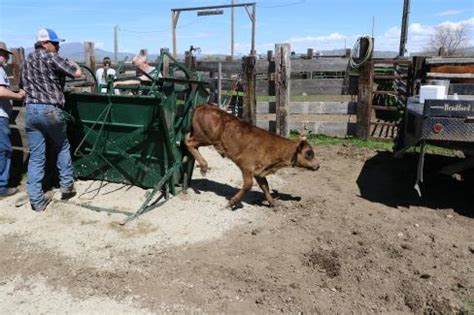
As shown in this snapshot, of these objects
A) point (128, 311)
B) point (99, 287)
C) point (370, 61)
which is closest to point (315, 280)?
point (128, 311)

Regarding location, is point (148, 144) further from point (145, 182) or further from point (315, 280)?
point (315, 280)

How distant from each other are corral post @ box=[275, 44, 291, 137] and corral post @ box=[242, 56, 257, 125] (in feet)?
1.74

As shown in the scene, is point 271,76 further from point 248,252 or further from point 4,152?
point 248,252

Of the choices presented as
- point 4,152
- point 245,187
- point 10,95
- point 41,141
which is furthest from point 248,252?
point 4,152

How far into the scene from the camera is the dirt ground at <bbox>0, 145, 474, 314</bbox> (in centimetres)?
413

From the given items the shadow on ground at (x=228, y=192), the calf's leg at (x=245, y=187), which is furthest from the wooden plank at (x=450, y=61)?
the calf's leg at (x=245, y=187)

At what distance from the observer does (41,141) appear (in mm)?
6098

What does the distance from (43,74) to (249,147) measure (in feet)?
9.16

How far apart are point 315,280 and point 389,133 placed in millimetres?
8057

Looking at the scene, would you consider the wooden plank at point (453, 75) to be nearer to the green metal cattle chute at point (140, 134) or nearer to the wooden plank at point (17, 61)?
the green metal cattle chute at point (140, 134)

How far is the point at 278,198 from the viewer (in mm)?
6852

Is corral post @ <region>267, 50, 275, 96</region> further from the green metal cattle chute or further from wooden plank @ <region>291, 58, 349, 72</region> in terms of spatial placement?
the green metal cattle chute

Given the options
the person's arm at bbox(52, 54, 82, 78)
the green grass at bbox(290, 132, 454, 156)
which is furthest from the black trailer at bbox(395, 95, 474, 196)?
the person's arm at bbox(52, 54, 82, 78)

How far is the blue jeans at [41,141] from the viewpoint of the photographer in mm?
5895
